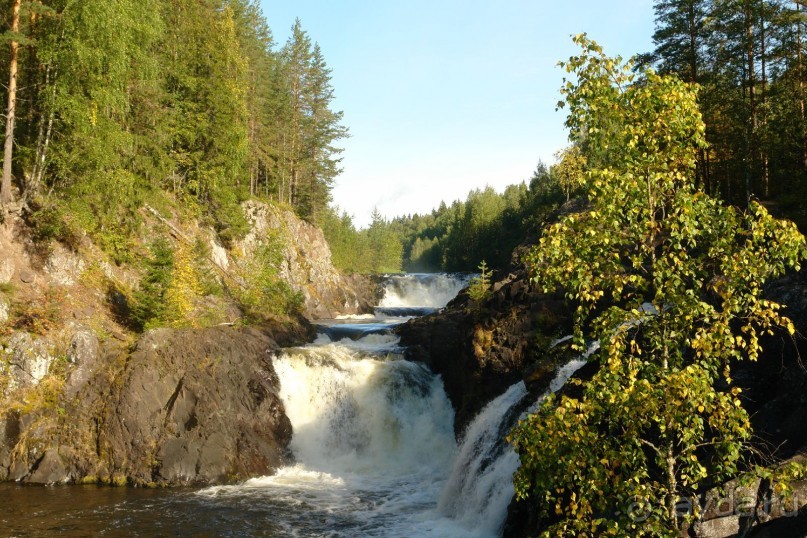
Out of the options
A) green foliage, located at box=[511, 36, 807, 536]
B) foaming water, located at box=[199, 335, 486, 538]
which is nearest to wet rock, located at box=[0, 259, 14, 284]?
foaming water, located at box=[199, 335, 486, 538]

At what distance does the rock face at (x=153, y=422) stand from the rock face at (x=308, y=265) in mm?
16216

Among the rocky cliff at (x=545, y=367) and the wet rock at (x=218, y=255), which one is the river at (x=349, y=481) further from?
the wet rock at (x=218, y=255)

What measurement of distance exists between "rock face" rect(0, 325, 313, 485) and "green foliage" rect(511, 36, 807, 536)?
14383 mm

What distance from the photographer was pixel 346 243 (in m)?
76.9

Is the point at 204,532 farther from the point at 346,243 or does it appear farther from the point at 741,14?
the point at 346,243

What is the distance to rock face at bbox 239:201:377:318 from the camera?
36.5 m

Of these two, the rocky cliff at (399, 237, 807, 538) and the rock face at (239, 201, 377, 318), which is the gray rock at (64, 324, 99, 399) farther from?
the rock face at (239, 201, 377, 318)

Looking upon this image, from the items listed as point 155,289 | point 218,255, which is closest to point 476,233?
point 218,255

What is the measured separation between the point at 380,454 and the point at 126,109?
1680cm

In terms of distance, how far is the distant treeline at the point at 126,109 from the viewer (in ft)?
60.6

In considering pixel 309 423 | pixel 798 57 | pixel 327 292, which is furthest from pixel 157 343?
pixel 798 57

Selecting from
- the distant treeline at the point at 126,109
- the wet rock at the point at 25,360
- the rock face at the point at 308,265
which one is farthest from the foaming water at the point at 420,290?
the wet rock at the point at 25,360

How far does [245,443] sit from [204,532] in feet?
16.5

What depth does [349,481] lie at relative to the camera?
17.6 m
